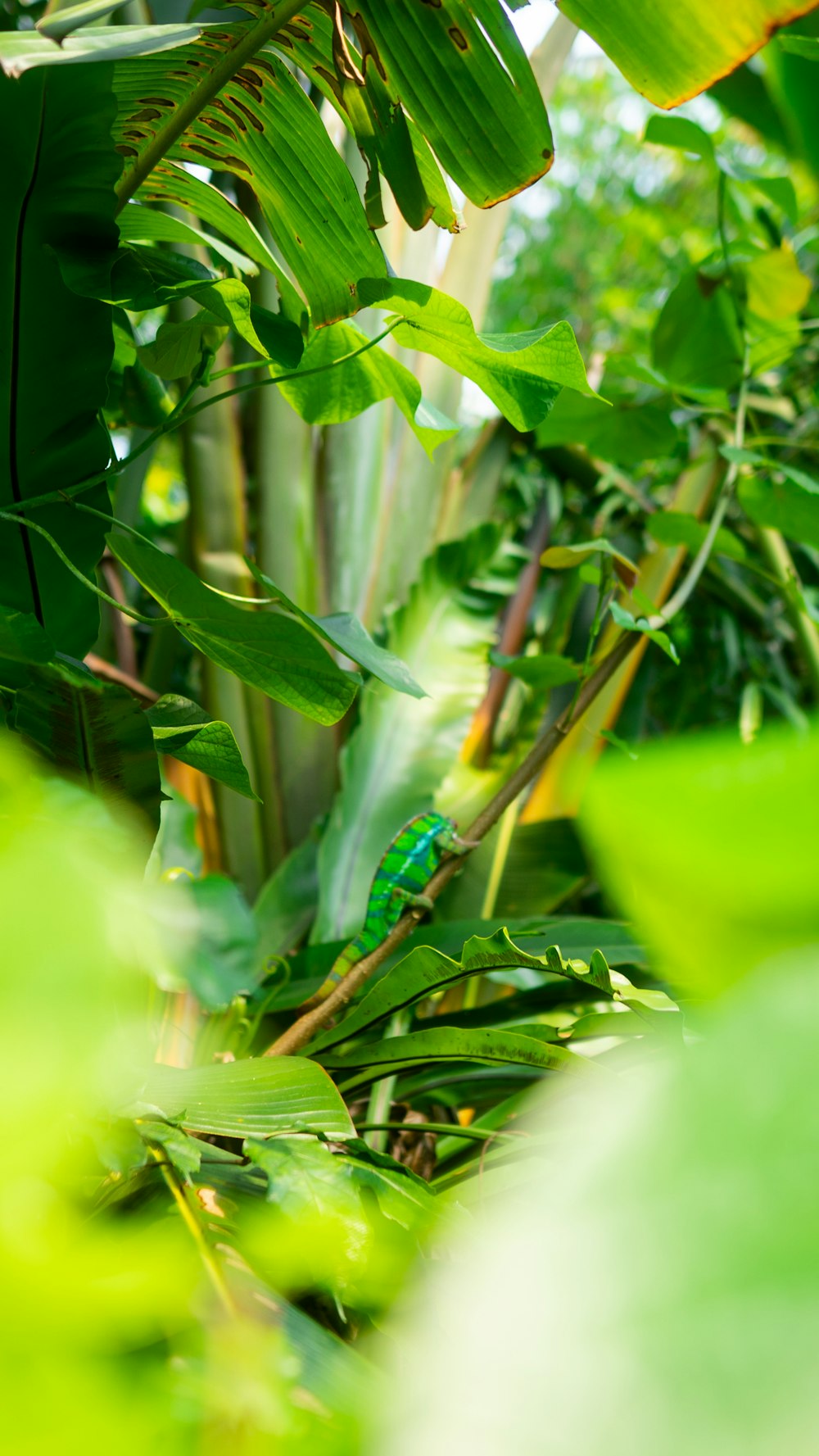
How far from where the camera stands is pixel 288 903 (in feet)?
2.62

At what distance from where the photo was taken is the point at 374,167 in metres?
0.43

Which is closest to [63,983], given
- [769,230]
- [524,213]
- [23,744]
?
[23,744]

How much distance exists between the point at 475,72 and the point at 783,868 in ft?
1.58

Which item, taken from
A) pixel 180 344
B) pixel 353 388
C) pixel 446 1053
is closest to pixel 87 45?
pixel 180 344

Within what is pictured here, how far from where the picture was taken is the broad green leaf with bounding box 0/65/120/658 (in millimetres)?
374

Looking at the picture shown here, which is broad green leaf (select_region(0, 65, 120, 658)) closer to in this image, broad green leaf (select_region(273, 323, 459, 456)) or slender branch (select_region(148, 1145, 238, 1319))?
broad green leaf (select_region(273, 323, 459, 456))

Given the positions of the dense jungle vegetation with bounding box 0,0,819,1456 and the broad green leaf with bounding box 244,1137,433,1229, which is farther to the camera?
the broad green leaf with bounding box 244,1137,433,1229

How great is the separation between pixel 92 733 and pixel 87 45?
249 mm

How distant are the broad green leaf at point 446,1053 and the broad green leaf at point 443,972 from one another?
0.01 m

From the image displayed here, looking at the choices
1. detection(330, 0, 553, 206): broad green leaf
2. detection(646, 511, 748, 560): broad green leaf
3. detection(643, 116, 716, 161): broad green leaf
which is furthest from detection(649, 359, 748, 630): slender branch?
detection(330, 0, 553, 206): broad green leaf

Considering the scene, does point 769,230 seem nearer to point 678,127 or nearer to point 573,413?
point 678,127

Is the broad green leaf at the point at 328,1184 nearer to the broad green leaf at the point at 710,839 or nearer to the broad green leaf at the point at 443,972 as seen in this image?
the broad green leaf at the point at 443,972

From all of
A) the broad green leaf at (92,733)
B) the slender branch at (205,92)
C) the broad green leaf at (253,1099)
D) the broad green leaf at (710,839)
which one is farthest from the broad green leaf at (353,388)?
the broad green leaf at (710,839)

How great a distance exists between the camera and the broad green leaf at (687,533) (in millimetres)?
719
